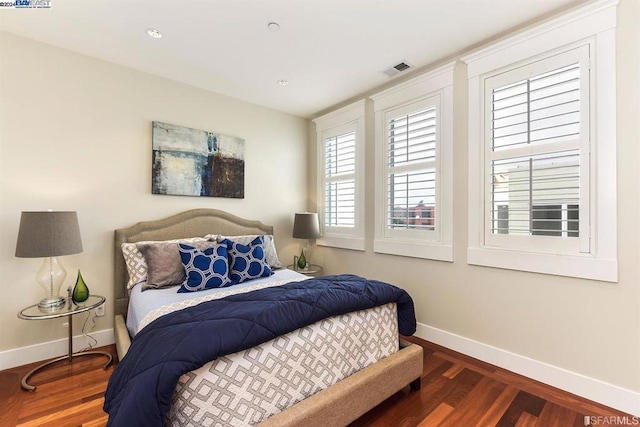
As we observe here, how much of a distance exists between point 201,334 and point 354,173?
2.70 meters

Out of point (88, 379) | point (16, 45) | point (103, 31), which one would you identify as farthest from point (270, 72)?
point (88, 379)

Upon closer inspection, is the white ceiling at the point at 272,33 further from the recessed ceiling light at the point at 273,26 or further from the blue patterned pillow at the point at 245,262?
the blue patterned pillow at the point at 245,262

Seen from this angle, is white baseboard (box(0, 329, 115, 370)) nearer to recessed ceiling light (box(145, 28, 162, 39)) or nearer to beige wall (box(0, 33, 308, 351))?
beige wall (box(0, 33, 308, 351))

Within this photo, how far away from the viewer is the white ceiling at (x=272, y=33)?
2.02 meters

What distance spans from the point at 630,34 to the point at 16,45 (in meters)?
4.47

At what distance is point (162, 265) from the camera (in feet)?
8.11

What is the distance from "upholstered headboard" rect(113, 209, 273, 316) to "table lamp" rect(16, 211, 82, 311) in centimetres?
46

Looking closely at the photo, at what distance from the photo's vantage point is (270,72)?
290 cm

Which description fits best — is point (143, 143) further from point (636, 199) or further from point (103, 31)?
point (636, 199)

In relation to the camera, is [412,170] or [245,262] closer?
[245,262]

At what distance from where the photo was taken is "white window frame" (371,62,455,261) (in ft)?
8.70

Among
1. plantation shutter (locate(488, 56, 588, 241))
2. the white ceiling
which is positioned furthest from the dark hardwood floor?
the white ceiling

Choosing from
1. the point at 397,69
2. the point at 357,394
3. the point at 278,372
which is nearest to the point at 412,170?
the point at 397,69

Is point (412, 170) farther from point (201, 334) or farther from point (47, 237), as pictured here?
point (47, 237)
